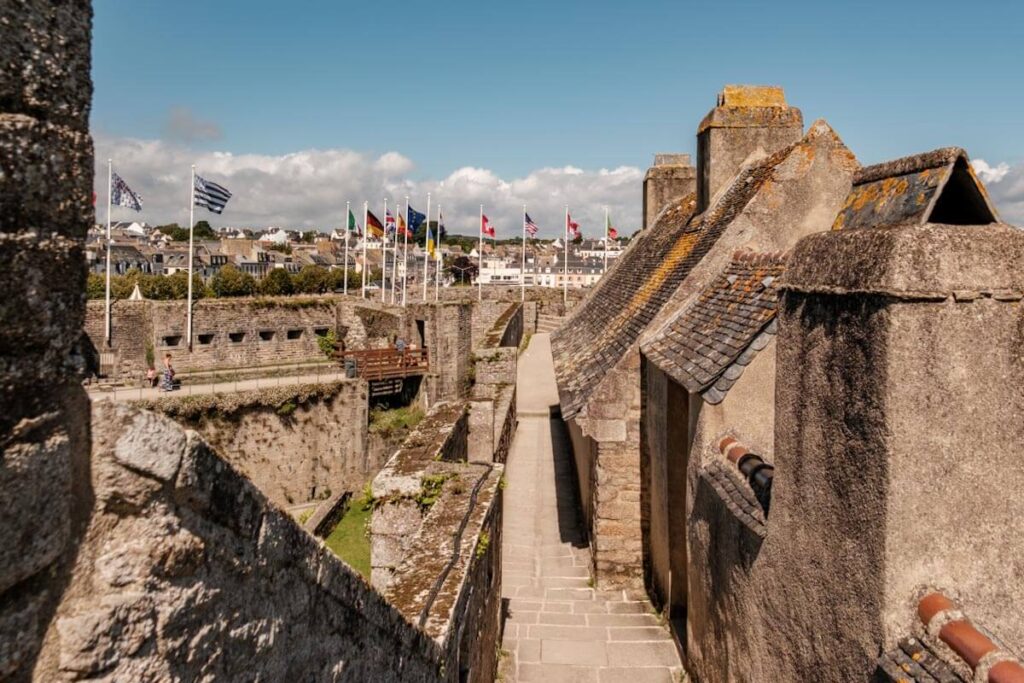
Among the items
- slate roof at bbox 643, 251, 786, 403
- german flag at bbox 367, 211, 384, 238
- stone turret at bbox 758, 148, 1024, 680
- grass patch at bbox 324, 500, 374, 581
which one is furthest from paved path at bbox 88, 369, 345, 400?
stone turret at bbox 758, 148, 1024, 680

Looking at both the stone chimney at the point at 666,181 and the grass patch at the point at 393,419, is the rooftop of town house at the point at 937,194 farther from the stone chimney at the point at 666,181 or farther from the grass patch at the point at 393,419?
the grass patch at the point at 393,419

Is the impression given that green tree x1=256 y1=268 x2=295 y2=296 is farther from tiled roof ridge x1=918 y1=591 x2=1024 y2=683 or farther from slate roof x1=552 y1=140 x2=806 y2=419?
tiled roof ridge x1=918 y1=591 x2=1024 y2=683

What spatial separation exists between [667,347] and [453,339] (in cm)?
1851

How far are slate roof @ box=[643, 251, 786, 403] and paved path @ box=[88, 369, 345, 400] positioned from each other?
18667 mm

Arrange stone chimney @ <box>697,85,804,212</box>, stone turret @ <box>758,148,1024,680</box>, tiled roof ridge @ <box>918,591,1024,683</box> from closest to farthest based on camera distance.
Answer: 1. tiled roof ridge @ <box>918,591,1024,683</box>
2. stone turret @ <box>758,148,1024,680</box>
3. stone chimney @ <box>697,85,804,212</box>

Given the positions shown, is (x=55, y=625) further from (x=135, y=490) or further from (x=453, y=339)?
(x=453, y=339)

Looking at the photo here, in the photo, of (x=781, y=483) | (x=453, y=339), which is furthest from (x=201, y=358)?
(x=781, y=483)

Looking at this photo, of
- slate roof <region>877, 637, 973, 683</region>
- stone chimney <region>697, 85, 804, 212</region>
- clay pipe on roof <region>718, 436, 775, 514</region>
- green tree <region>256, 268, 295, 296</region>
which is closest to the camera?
slate roof <region>877, 637, 973, 683</region>

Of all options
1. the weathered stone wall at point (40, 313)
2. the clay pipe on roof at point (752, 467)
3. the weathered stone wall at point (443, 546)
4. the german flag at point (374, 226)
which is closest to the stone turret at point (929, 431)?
the clay pipe on roof at point (752, 467)

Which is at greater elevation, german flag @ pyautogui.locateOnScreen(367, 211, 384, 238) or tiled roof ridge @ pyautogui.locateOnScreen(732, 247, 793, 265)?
german flag @ pyautogui.locateOnScreen(367, 211, 384, 238)

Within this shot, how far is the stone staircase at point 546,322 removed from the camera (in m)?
47.1

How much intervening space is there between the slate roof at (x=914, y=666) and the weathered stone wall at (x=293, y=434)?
2178 centimetres

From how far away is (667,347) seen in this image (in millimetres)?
8484

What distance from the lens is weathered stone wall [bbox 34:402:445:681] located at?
5.93 ft
